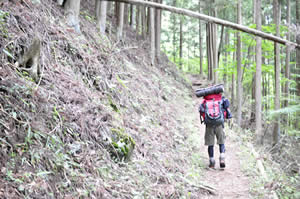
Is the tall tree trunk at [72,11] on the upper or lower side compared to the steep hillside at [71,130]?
upper

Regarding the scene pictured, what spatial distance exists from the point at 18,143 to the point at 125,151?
1982 mm

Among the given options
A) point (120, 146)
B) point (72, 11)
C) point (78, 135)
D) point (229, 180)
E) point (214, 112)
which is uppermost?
point (72, 11)

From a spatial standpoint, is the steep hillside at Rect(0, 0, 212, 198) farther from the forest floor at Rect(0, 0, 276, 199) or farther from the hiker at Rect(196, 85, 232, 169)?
Result: the hiker at Rect(196, 85, 232, 169)

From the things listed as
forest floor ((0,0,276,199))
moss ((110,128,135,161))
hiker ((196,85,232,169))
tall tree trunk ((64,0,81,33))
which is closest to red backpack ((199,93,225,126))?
hiker ((196,85,232,169))

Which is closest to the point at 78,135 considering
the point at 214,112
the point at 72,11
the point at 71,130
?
the point at 71,130

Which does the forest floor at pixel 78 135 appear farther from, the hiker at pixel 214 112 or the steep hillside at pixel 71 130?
the hiker at pixel 214 112

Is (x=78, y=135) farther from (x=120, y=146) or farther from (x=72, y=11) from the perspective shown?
(x=72, y=11)

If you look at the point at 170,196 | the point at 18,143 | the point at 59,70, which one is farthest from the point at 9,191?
the point at 59,70

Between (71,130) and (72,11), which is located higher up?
(72,11)

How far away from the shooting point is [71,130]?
3.99 metres

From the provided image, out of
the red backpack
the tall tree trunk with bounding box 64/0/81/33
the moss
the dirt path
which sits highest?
the tall tree trunk with bounding box 64/0/81/33

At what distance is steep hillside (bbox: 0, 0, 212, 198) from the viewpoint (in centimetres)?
303

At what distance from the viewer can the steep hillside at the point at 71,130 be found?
303cm

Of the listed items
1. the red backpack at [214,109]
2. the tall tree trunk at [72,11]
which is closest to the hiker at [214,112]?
the red backpack at [214,109]
